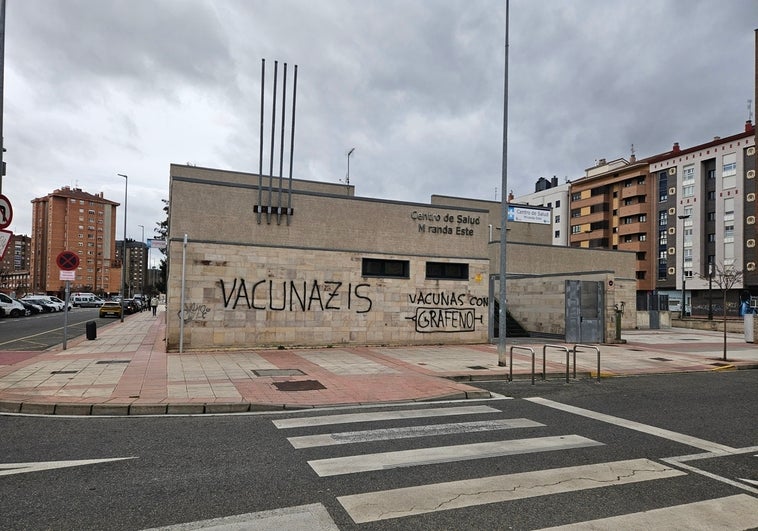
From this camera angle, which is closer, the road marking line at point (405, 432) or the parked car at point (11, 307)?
the road marking line at point (405, 432)

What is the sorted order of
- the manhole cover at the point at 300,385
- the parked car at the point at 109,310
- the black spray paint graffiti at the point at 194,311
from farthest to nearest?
the parked car at the point at 109,310
the black spray paint graffiti at the point at 194,311
the manhole cover at the point at 300,385

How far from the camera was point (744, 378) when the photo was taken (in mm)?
12711

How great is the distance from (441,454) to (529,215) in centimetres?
3399

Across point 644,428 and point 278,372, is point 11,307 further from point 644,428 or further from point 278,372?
point 644,428

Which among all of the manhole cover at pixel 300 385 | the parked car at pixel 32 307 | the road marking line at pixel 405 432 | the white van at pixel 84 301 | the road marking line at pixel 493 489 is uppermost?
the road marking line at pixel 493 489

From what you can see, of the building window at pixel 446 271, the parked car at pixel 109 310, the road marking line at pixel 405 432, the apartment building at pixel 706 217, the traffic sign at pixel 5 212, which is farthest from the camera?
the apartment building at pixel 706 217

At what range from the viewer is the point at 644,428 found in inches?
279

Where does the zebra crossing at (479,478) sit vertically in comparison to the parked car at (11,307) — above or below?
above

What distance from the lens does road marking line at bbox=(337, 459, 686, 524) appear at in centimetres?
414

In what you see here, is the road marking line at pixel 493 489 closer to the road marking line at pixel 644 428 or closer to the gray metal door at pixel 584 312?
the road marking line at pixel 644 428

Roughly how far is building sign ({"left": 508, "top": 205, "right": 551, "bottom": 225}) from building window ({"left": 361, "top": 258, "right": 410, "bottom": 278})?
20.6 metres

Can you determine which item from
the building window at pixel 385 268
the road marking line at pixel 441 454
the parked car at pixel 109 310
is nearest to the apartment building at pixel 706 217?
the building window at pixel 385 268

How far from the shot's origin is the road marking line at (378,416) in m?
7.12

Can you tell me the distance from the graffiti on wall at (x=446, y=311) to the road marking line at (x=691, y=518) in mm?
13908
